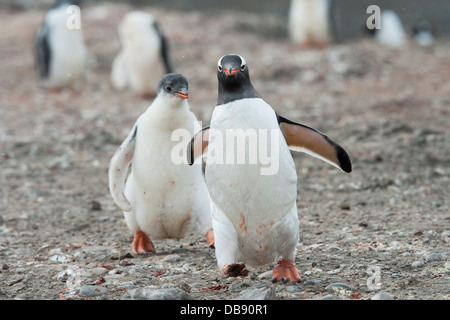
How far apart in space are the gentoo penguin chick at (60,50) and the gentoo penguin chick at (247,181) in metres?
8.14

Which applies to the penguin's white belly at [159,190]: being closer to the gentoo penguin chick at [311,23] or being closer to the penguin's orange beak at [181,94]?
the penguin's orange beak at [181,94]

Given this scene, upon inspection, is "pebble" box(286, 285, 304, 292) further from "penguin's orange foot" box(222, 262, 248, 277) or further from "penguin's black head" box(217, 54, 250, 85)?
"penguin's black head" box(217, 54, 250, 85)

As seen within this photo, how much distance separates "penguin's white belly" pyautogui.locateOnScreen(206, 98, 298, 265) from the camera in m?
3.77

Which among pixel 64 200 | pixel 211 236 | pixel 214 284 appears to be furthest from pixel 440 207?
pixel 64 200

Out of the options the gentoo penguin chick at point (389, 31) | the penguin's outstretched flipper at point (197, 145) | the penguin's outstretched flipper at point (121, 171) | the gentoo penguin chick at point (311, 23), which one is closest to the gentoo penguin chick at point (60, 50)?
the gentoo penguin chick at point (311, 23)

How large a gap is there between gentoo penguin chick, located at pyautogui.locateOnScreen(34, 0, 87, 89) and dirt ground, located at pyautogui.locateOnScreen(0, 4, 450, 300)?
0.37m

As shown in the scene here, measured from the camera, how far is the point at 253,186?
12.4 feet

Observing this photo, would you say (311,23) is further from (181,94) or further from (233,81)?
(233,81)

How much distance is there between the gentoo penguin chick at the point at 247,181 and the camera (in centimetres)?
377

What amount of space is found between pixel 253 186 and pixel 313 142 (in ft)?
1.61

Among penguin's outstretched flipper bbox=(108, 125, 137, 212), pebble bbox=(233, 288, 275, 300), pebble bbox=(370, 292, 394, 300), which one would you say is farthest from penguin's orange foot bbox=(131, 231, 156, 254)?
pebble bbox=(370, 292, 394, 300)
